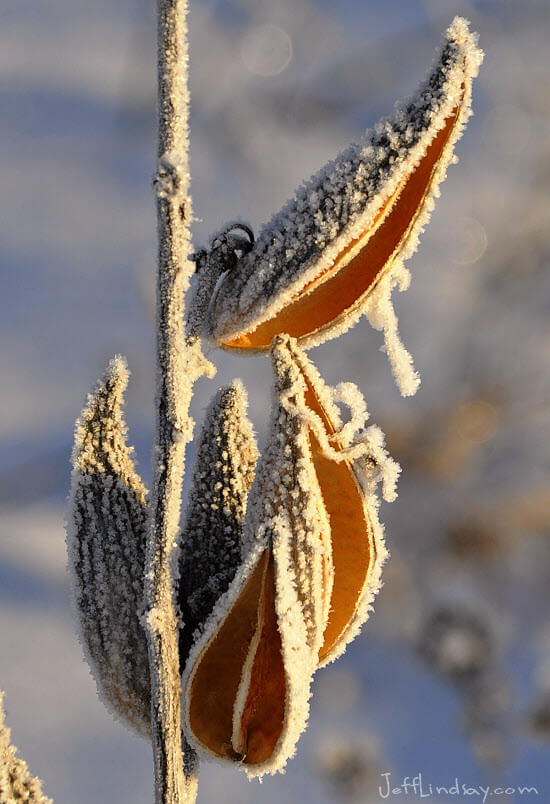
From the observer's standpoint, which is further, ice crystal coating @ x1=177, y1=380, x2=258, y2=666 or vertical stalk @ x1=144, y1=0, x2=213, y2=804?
ice crystal coating @ x1=177, y1=380, x2=258, y2=666

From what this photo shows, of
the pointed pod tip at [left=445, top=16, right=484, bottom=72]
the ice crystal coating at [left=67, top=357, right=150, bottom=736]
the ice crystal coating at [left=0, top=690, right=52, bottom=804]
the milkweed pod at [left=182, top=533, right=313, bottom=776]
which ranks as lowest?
the ice crystal coating at [left=0, top=690, right=52, bottom=804]

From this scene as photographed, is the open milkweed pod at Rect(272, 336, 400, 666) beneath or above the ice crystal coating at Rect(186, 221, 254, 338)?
beneath

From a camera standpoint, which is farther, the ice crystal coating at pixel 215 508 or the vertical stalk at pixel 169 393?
the ice crystal coating at pixel 215 508

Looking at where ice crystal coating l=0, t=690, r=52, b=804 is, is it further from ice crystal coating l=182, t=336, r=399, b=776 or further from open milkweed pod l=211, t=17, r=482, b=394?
open milkweed pod l=211, t=17, r=482, b=394

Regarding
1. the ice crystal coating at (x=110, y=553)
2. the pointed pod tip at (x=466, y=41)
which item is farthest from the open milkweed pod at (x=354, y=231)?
the ice crystal coating at (x=110, y=553)

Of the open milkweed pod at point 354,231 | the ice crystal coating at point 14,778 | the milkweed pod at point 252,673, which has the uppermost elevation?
the open milkweed pod at point 354,231

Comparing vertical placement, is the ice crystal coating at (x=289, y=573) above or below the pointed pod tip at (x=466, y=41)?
below

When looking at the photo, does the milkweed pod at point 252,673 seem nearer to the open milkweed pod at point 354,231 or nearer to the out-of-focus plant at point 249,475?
the out-of-focus plant at point 249,475

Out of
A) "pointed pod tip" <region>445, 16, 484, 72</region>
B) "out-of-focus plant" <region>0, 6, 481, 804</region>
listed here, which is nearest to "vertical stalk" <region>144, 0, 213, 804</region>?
"out-of-focus plant" <region>0, 6, 481, 804</region>
